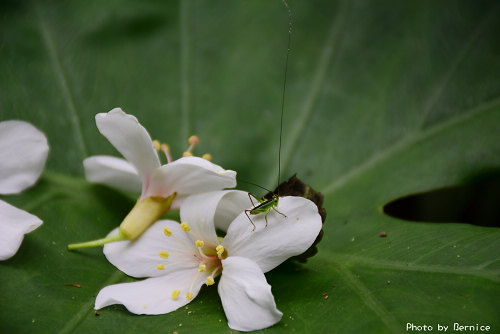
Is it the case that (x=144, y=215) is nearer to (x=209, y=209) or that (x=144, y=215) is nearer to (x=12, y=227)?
(x=209, y=209)

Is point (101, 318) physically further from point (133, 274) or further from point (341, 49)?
point (341, 49)

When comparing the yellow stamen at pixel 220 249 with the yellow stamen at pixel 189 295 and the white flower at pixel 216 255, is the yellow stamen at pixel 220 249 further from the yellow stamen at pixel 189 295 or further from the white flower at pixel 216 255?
the yellow stamen at pixel 189 295

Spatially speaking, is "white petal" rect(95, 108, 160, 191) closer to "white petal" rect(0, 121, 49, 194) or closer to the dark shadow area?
"white petal" rect(0, 121, 49, 194)

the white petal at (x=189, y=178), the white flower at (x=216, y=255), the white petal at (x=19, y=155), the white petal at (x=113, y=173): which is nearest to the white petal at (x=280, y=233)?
the white flower at (x=216, y=255)

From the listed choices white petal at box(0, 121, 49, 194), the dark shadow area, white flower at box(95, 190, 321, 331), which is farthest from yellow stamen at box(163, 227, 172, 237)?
the dark shadow area

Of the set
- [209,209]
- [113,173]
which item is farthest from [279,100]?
[209,209]

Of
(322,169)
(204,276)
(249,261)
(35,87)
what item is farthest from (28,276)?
(322,169)
